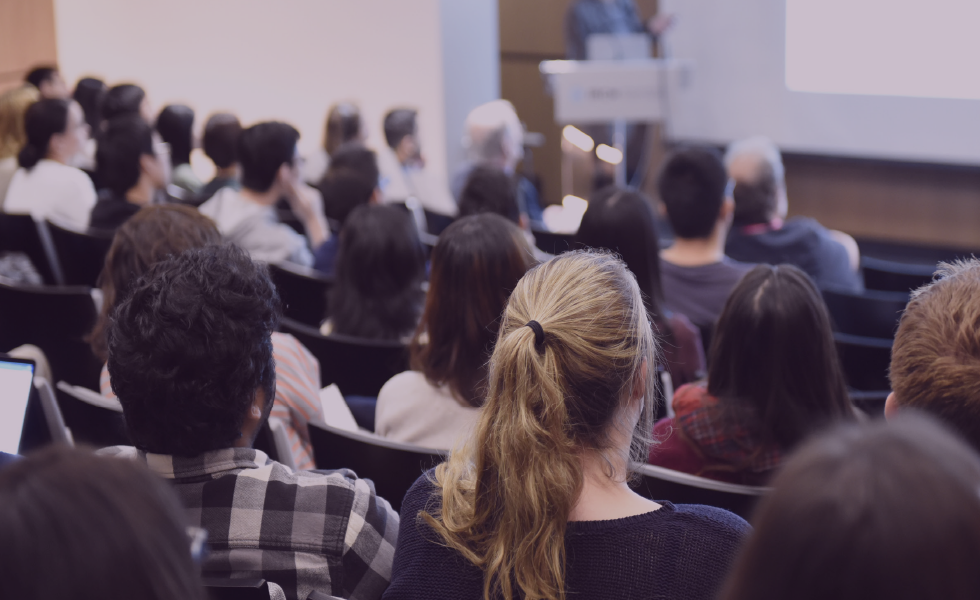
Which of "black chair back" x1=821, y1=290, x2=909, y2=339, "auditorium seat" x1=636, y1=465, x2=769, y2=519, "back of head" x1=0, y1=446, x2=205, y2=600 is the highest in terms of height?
"back of head" x1=0, y1=446, x2=205, y2=600

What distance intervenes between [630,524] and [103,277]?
163 centimetres

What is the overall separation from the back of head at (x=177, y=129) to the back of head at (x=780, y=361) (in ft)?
14.2

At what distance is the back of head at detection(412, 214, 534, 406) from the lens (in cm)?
209

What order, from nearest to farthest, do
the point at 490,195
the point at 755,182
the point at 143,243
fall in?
1. the point at 143,243
2. the point at 490,195
3. the point at 755,182

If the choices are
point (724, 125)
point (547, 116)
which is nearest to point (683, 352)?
point (724, 125)

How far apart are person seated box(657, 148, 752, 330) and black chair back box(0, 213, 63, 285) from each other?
260 centimetres

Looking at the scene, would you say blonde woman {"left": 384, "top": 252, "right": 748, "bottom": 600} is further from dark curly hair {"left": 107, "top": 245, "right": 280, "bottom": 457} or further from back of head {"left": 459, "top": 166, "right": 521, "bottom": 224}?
back of head {"left": 459, "top": 166, "right": 521, "bottom": 224}

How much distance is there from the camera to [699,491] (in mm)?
1586

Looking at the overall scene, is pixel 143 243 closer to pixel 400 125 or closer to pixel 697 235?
pixel 697 235

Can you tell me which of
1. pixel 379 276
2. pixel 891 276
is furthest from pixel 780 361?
pixel 891 276

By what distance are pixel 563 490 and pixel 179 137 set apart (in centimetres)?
487

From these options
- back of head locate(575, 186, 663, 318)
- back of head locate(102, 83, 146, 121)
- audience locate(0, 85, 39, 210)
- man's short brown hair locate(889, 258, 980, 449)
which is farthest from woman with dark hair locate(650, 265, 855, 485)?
back of head locate(102, 83, 146, 121)

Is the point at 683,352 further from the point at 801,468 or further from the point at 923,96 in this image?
the point at 923,96

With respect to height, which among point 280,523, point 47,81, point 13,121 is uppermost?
point 47,81
